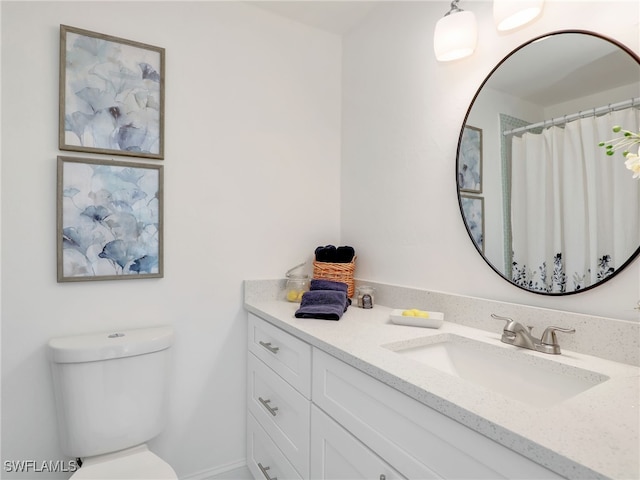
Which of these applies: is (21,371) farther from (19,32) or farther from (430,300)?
(430,300)

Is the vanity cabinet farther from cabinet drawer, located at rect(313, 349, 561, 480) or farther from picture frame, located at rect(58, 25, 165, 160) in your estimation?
picture frame, located at rect(58, 25, 165, 160)

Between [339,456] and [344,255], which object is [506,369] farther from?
[344,255]

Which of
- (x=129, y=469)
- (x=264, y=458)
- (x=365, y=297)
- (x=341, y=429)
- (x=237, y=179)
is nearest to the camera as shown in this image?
(x=341, y=429)

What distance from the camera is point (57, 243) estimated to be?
149 centimetres

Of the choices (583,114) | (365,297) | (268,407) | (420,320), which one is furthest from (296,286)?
(583,114)

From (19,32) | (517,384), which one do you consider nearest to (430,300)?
(517,384)

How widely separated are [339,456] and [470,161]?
44.1 inches

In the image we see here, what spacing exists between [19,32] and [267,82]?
103 centimetres

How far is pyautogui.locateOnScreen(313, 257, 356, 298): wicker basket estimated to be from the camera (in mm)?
1866

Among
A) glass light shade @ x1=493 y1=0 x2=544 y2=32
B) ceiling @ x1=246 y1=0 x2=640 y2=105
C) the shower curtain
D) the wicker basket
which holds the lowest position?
the wicker basket

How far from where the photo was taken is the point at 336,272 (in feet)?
6.12

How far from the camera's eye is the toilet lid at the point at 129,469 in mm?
1262

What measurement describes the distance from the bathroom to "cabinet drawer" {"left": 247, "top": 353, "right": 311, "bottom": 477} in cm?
15

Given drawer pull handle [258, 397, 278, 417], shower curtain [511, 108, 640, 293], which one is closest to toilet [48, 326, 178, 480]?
drawer pull handle [258, 397, 278, 417]
